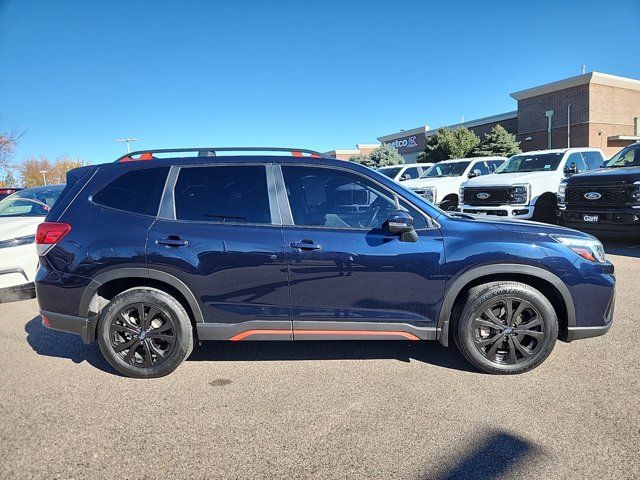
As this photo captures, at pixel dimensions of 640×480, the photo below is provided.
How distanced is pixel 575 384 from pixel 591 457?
0.90 m

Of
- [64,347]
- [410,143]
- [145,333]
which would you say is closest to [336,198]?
[145,333]

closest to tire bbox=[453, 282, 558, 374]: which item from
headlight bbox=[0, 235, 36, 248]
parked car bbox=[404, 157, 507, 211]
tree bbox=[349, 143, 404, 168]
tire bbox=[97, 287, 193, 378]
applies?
tire bbox=[97, 287, 193, 378]

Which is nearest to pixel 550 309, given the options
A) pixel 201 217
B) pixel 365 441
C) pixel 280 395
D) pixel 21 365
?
pixel 365 441

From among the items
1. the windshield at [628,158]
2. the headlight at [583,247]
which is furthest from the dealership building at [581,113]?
the headlight at [583,247]

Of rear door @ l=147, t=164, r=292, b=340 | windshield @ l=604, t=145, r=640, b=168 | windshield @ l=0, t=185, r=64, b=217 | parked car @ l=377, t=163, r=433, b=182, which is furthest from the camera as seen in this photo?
parked car @ l=377, t=163, r=433, b=182

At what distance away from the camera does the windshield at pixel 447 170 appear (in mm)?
13652

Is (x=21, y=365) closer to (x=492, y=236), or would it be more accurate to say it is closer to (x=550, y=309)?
(x=492, y=236)

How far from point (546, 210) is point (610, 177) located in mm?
2058

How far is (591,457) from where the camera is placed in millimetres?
2363

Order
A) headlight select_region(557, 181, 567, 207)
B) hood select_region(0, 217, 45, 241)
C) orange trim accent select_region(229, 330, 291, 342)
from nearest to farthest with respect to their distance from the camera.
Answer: orange trim accent select_region(229, 330, 291, 342)
hood select_region(0, 217, 45, 241)
headlight select_region(557, 181, 567, 207)

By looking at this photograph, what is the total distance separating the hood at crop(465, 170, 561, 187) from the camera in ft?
32.0

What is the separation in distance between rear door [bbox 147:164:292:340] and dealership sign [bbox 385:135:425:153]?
40561mm

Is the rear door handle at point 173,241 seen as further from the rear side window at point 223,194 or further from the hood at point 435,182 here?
the hood at point 435,182

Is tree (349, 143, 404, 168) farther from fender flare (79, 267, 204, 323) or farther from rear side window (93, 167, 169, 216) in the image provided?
fender flare (79, 267, 204, 323)
